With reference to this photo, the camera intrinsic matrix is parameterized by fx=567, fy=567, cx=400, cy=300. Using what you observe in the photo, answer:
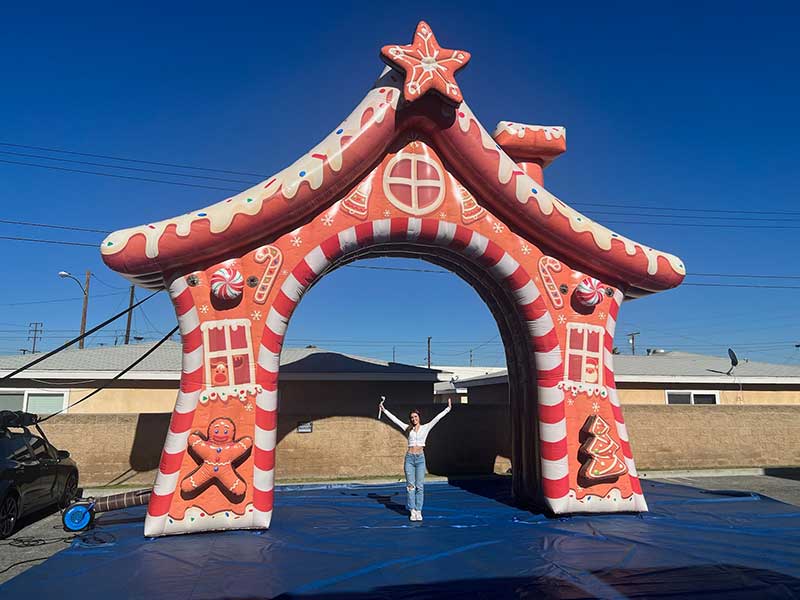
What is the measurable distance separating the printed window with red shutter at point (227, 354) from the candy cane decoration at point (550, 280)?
4477 mm

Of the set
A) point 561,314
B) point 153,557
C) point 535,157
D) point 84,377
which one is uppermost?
point 535,157

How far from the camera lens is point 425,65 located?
802 cm

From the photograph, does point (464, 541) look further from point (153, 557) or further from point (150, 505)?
point (150, 505)

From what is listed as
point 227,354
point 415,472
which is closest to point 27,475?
point 227,354

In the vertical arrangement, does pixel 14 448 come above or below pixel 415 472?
above

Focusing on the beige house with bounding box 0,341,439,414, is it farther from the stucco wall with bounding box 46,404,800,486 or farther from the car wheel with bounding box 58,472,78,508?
the car wheel with bounding box 58,472,78,508

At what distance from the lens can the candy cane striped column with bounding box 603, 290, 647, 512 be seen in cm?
848

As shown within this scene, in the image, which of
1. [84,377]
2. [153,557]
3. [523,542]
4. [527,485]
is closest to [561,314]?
[527,485]

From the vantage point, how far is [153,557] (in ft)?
20.4

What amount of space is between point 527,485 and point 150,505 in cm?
555

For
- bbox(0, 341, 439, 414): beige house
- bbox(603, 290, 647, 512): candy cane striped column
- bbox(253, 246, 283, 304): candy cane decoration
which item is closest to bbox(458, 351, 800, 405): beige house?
bbox(0, 341, 439, 414): beige house

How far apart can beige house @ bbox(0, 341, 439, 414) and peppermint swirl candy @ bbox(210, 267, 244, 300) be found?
7088 millimetres

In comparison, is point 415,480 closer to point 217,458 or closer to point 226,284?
point 217,458

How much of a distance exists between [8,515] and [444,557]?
5643 millimetres
